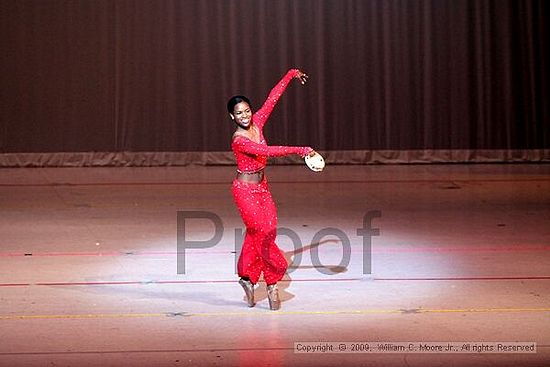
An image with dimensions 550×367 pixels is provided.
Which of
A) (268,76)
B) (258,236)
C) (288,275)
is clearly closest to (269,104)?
(258,236)

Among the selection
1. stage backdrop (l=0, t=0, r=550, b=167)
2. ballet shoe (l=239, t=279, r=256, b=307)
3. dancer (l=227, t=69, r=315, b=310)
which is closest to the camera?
dancer (l=227, t=69, r=315, b=310)

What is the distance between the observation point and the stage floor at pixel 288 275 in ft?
16.7

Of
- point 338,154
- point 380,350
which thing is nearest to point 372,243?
point 380,350

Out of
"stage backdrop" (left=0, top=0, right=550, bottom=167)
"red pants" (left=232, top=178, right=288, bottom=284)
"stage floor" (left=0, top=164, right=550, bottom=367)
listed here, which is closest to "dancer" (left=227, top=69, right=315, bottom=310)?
"red pants" (left=232, top=178, right=288, bottom=284)

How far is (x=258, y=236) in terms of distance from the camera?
5.84m

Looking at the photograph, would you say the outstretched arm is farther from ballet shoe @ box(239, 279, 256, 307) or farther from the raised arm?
ballet shoe @ box(239, 279, 256, 307)

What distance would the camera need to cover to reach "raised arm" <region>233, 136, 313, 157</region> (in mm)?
5500

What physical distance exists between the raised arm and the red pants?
0.24 m

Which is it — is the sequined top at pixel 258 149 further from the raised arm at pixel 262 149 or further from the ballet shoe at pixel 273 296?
the ballet shoe at pixel 273 296

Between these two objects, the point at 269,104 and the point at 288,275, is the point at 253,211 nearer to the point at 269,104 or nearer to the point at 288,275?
the point at 269,104

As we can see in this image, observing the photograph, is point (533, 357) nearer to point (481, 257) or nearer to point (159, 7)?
point (481, 257)

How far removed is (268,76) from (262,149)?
23.3 feet

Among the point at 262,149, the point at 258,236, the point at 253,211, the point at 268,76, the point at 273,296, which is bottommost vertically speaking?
the point at 273,296

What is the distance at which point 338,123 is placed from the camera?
12742 mm
